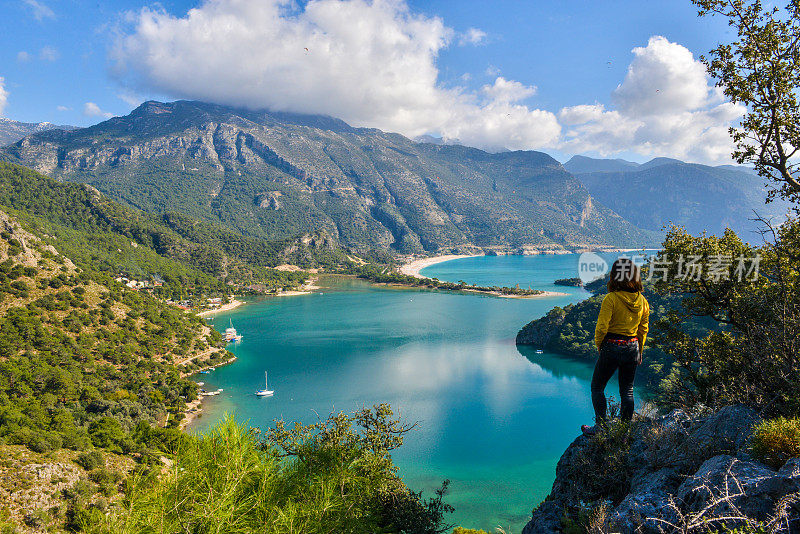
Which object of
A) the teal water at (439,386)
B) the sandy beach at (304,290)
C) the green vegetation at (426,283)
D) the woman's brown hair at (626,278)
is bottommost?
the teal water at (439,386)

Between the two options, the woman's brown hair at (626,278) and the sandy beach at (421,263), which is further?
the sandy beach at (421,263)

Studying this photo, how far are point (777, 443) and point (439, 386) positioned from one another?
35414 mm

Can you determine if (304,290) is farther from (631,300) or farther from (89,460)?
(631,300)

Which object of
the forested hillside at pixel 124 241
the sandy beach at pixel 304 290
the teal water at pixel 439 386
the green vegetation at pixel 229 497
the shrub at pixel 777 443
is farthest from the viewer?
the sandy beach at pixel 304 290

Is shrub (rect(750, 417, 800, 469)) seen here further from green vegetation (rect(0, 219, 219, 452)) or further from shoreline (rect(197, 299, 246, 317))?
shoreline (rect(197, 299, 246, 317))

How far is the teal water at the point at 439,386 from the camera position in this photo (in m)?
22.8

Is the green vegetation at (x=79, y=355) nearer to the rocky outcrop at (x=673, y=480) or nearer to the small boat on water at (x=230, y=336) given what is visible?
the small boat on water at (x=230, y=336)

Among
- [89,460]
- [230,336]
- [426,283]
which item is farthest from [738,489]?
[426,283]

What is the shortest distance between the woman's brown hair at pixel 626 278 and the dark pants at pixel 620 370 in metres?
0.66

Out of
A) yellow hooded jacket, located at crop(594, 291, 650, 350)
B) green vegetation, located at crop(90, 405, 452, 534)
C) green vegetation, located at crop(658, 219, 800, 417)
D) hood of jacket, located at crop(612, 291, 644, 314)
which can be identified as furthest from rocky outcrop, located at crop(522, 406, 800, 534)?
green vegetation, located at crop(90, 405, 452, 534)

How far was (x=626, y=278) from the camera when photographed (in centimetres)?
464

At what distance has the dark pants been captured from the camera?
4.71 meters

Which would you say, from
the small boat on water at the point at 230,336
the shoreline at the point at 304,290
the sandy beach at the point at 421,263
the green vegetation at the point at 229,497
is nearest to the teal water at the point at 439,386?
the small boat on water at the point at 230,336

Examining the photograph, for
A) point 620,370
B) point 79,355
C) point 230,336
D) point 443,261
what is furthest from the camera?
point 443,261
